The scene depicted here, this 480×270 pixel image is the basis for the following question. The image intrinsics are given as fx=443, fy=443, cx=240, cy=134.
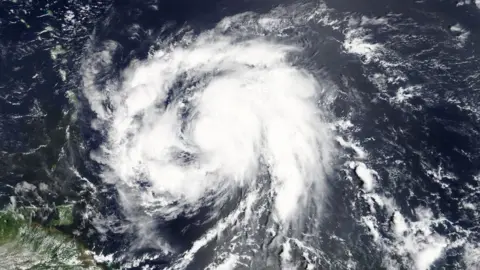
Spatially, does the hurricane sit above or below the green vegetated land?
above

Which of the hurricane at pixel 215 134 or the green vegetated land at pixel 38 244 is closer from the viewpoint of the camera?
the green vegetated land at pixel 38 244

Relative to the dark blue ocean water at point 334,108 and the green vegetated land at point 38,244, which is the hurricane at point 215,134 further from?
the green vegetated land at point 38,244

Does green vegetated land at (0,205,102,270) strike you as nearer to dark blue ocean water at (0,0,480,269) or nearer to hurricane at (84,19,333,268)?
dark blue ocean water at (0,0,480,269)

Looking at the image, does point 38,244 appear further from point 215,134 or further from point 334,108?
point 334,108

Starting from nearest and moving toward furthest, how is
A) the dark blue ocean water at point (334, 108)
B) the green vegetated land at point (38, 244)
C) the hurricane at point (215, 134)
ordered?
the dark blue ocean water at point (334, 108), the green vegetated land at point (38, 244), the hurricane at point (215, 134)

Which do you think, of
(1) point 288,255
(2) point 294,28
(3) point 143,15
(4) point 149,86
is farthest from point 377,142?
(3) point 143,15

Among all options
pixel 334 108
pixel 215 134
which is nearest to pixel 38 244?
pixel 215 134

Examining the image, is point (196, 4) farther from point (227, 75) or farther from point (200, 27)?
point (227, 75)

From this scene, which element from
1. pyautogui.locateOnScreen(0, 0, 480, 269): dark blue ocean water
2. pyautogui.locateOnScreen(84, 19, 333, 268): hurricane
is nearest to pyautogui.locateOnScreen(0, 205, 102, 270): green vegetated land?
pyautogui.locateOnScreen(0, 0, 480, 269): dark blue ocean water

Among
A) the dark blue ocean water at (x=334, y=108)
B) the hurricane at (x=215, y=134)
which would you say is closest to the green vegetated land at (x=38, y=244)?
the dark blue ocean water at (x=334, y=108)
